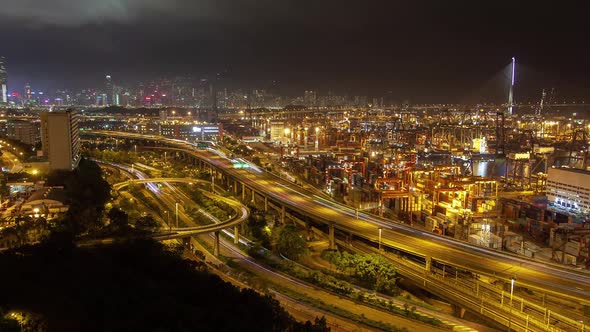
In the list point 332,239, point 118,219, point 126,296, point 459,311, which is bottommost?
point 459,311

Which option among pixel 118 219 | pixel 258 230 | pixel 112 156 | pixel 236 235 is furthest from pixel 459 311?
pixel 112 156

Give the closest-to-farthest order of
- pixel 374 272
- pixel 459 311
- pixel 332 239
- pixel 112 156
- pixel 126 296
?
pixel 126 296
pixel 459 311
pixel 374 272
pixel 332 239
pixel 112 156

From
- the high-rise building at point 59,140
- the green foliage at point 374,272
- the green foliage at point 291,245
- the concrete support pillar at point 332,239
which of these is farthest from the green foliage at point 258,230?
the high-rise building at point 59,140

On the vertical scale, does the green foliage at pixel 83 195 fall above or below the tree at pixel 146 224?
above

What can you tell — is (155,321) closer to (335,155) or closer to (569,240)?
(569,240)

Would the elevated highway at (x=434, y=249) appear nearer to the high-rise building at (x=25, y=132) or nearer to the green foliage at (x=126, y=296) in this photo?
the green foliage at (x=126, y=296)

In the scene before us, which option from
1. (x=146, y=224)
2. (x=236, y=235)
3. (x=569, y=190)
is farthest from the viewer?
(x=569, y=190)

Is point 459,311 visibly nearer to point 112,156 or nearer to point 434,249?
point 434,249
